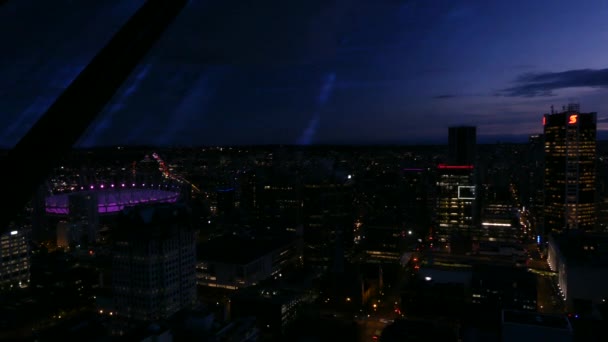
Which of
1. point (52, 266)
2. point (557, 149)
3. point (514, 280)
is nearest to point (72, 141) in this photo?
point (514, 280)

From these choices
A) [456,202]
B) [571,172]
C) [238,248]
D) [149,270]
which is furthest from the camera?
[456,202]

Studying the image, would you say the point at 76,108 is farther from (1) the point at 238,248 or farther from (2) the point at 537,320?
(1) the point at 238,248

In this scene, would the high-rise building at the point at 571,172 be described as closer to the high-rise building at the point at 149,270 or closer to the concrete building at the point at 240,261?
the concrete building at the point at 240,261

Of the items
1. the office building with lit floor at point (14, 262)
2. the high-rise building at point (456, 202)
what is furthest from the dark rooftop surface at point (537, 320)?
the office building with lit floor at point (14, 262)

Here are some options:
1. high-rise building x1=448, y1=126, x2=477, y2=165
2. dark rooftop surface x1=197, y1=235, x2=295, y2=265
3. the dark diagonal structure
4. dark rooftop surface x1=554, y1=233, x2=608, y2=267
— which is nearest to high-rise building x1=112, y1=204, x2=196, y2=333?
dark rooftop surface x1=197, y1=235, x2=295, y2=265

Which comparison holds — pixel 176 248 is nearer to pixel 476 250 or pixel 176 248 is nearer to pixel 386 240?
pixel 386 240

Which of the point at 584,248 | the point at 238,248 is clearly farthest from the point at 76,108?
the point at 584,248
